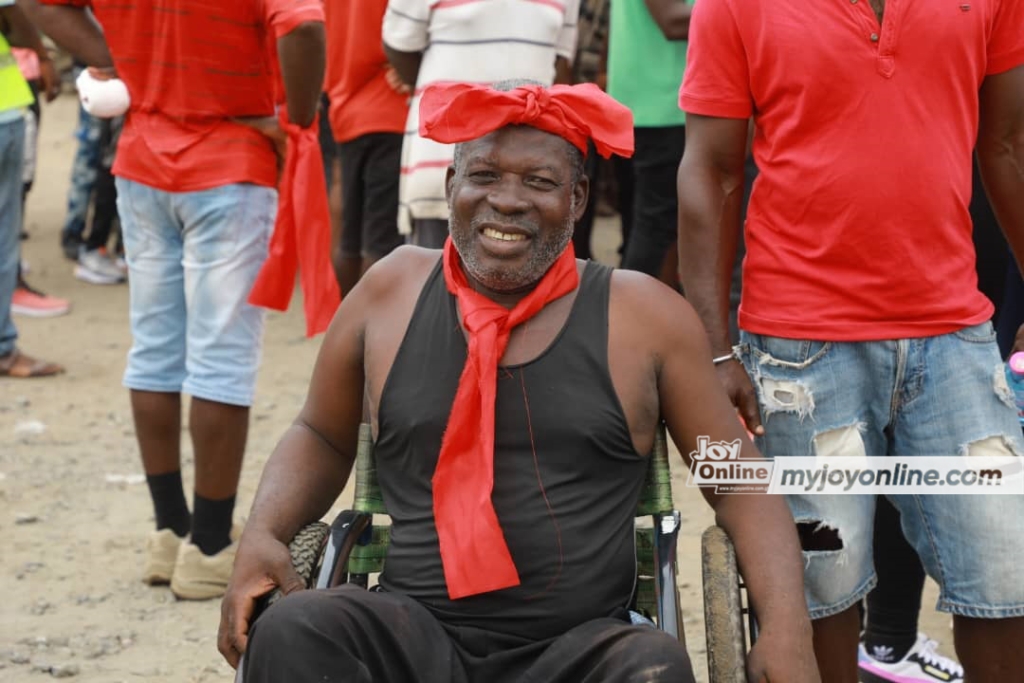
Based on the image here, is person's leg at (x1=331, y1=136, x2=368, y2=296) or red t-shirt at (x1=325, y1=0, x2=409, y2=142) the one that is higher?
red t-shirt at (x1=325, y1=0, x2=409, y2=142)

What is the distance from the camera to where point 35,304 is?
8180mm

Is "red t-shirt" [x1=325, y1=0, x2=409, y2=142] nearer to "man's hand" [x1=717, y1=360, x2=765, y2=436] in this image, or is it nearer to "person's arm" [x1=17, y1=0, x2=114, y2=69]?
"person's arm" [x1=17, y1=0, x2=114, y2=69]

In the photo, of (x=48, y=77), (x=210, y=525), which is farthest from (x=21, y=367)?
(x=210, y=525)

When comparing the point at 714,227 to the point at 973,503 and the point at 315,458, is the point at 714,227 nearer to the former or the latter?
the point at 973,503

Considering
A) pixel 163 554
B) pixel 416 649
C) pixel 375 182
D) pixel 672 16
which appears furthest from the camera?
pixel 375 182

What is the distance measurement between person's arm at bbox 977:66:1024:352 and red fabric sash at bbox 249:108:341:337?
6.82 ft

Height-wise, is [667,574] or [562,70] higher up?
[562,70]

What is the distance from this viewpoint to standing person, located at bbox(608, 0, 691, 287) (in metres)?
5.61

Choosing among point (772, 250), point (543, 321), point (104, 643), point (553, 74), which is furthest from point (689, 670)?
point (553, 74)

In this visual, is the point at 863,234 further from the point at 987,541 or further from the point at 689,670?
the point at 689,670

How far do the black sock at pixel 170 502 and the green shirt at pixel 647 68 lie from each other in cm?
225

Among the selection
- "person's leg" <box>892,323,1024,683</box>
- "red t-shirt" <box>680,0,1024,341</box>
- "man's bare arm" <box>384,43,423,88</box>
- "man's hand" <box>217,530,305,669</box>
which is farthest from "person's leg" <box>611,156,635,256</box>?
"man's hand" <box>217,530,305,669</box>

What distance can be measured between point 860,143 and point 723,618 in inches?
40.0

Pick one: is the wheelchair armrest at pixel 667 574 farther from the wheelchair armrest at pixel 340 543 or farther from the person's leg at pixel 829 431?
the wheelchair armrest at pixel 340 543
